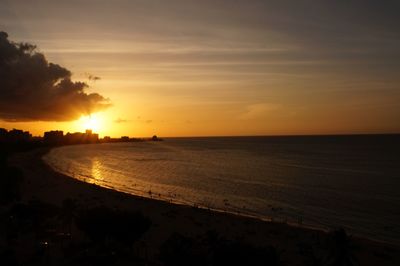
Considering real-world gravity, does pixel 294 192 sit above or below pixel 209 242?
below

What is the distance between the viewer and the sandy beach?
36.0m

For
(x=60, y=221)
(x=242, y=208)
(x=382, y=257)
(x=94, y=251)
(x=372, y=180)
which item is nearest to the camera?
(x=94, y=251)

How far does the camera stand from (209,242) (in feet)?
113

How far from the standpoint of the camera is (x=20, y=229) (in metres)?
43.4

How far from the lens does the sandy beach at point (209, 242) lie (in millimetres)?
36000

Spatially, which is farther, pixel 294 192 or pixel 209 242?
pixel 294 192

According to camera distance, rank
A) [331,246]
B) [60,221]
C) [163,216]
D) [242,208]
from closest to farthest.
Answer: [331,246] → [60,221] → [163,216] → [242,208]

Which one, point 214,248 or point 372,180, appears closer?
point 214,248

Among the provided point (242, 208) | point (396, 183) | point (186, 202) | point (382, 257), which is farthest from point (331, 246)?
point (396, 183)

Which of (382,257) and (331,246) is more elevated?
(331,246)

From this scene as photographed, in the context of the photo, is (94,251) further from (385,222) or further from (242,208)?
(385,222)

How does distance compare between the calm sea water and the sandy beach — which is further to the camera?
the calm sea water

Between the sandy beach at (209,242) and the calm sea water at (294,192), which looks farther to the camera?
the calm sea water at (294,192)

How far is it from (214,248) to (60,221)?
2528 cm
